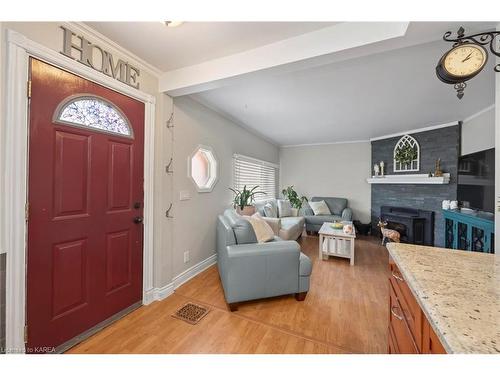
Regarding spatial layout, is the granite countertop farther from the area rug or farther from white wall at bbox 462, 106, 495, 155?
white wall at bbox 462, 106, 495, 155

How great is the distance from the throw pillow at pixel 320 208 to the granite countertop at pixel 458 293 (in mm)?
4030

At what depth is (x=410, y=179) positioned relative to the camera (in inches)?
163

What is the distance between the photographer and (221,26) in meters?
1.44

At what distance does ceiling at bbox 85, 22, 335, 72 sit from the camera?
4.70ft

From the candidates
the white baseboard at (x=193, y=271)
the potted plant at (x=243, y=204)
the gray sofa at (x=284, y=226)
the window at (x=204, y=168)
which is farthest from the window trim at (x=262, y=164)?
the white baseboard at (x=193, y=271)

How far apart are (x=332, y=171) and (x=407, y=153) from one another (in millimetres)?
1742

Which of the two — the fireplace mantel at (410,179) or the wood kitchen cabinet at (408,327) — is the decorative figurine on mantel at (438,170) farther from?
the wood kitchen cabinet at (408,327)

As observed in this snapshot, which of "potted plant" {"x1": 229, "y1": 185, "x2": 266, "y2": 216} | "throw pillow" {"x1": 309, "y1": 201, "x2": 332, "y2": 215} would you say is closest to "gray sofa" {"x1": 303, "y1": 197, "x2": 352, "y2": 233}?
"throw pillow" {"x1": 309, "y1": 201, "x2": 332, "y2": 215}

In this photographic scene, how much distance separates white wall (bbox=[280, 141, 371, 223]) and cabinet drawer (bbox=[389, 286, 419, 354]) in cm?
464

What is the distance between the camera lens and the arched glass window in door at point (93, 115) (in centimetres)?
142

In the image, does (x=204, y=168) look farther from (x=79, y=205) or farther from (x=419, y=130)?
(x=419, y=130)

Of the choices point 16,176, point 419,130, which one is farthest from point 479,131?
point 16,176
